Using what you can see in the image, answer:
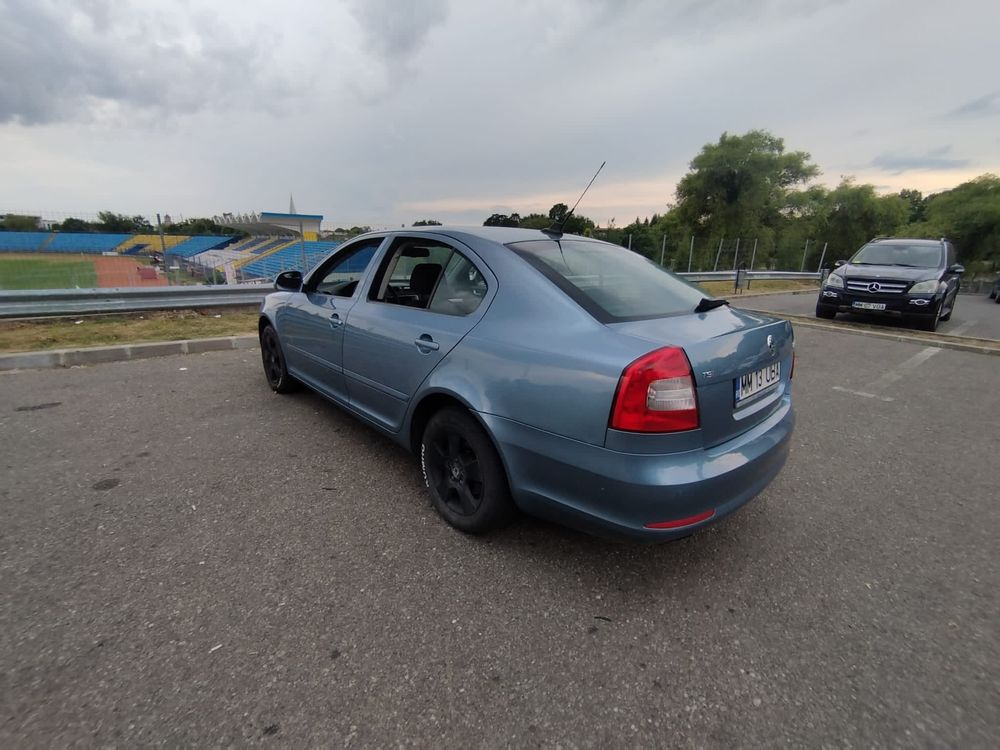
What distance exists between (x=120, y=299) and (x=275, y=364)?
4.81m

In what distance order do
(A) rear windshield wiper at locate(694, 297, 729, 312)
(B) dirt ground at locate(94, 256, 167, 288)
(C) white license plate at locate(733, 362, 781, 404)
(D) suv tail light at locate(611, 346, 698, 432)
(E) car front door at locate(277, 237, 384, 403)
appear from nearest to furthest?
(D) suv tail light at locate(611, 346, 698, 432) < (C) white license plate at locate(733, 362, 781, 404) < (A) rear windshield wiper at locate(694, 297, 729, 312) < (E) car front door at locate(277, 237, 384, 403) < (B) dirt ground at locate(94, 256, 167, 288)

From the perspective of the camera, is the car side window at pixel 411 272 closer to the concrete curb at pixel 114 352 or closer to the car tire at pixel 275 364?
the car tire at pixel 275 364

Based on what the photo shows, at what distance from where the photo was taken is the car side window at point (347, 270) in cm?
344

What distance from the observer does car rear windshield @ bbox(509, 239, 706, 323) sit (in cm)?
219

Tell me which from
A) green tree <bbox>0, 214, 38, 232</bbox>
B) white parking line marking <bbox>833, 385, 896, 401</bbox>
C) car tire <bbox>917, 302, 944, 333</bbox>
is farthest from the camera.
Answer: green tree <bbox>0, 214, 38, 232</bbox>

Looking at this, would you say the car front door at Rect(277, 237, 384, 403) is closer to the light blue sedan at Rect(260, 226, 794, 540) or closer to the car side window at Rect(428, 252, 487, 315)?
the light blue sedan at Rect(260, 226, 794, 540)

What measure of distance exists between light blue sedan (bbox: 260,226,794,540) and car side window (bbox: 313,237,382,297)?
11.0 inches

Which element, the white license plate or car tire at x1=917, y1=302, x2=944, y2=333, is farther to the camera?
car tire at x1=917, y1=302, x2=944, y2=333

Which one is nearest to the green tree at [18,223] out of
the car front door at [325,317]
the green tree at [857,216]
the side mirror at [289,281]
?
the side mirror at [289,281]

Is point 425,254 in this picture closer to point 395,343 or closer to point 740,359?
point 395,343

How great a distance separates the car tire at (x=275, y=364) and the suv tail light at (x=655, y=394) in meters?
3.48

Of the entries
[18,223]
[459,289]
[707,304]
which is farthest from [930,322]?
[18,223]

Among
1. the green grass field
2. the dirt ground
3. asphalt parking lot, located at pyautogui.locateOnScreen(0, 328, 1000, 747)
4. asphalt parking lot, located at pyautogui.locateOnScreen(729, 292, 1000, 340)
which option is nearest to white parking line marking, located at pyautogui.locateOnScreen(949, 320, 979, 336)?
asphalt parking lot, located at pyautogui.locateOnScreen(729, 292, 1000, 340)

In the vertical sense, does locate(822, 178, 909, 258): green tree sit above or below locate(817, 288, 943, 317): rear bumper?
above
